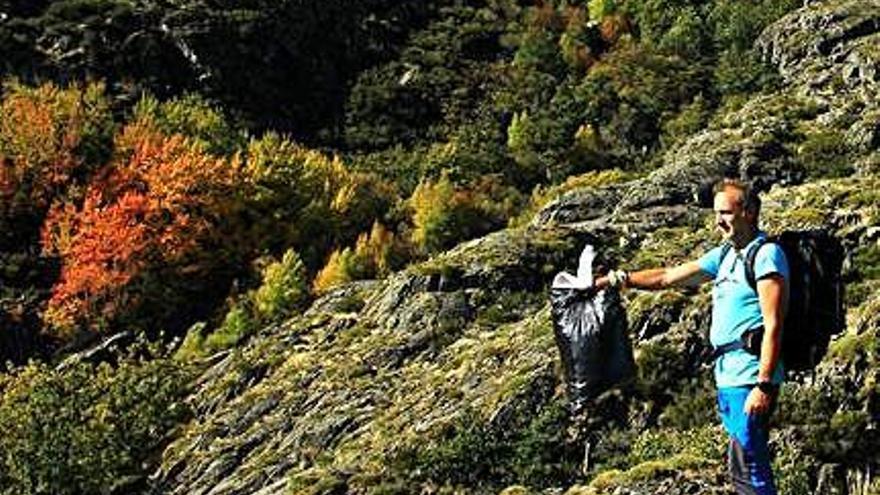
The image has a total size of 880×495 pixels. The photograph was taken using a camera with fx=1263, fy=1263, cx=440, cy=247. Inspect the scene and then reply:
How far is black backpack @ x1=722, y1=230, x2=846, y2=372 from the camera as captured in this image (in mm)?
7051

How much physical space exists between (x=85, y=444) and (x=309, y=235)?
29156 millimetres

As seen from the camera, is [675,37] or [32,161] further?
[675,37]

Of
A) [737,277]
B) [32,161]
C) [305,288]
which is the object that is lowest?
[305,288]

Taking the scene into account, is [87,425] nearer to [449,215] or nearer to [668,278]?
[449,215]

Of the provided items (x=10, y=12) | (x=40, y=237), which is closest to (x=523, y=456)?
(x=40, y=237)

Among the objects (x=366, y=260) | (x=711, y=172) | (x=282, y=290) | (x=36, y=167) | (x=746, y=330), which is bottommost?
(x=282, y=290)

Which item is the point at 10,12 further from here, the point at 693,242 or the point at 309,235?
the point at 693,242

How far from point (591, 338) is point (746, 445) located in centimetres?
144

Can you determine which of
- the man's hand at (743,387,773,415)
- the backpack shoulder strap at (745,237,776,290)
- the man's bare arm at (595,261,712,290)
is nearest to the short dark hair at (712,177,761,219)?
the backpack shoulder strap at (745,237,776,290)

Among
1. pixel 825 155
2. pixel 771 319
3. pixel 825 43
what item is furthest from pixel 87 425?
pixel 825 43

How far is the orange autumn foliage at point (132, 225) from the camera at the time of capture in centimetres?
5659

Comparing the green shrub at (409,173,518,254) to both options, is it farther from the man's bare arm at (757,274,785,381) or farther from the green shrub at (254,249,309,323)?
the man's bare arm at (757,274,785,381)

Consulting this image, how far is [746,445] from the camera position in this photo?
23.0 feet

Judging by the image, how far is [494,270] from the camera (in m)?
33.2
